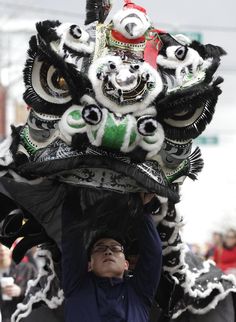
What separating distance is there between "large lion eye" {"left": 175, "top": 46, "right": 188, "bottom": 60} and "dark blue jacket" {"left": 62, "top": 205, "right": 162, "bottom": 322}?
2.55 feet

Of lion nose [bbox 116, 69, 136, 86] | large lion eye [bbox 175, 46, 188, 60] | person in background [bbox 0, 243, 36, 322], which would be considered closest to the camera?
lion nose [bbox 116, 69, 136, 86]

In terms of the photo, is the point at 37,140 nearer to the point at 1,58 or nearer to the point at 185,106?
the point at 185,106

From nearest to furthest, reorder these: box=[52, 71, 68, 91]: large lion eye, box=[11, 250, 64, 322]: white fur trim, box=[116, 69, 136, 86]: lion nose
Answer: box=[116, 69, 136, 86]: lion nose, box=[52, 71, 68, 91]: large lion eye, box=[11, 250, 64, 322]: white fur trim

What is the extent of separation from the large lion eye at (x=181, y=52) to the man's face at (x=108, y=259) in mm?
934

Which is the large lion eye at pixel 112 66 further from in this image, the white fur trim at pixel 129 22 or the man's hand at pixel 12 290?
the man's hand at pixel 12 290

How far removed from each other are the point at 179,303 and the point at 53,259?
0.72 meters

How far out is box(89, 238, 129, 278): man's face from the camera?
479cm

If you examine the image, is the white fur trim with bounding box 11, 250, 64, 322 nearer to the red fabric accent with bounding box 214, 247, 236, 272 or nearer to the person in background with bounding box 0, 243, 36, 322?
the person in background with bounding box 0, 243, 36, 322

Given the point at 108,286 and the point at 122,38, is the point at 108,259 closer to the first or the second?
the point at 108,286

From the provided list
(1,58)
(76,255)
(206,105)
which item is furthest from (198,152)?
(1,58)

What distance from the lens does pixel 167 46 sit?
479 centimetres

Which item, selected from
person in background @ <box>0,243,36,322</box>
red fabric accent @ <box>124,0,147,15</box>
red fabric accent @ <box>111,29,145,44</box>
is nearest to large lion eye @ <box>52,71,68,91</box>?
red fabric accent @ <box>111,29,145,44</box>

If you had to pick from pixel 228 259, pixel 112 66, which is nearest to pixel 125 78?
pixel 112 66

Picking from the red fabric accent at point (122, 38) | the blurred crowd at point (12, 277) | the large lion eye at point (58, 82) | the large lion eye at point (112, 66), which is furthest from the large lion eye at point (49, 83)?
the blurred crowd at point (12, 277)
